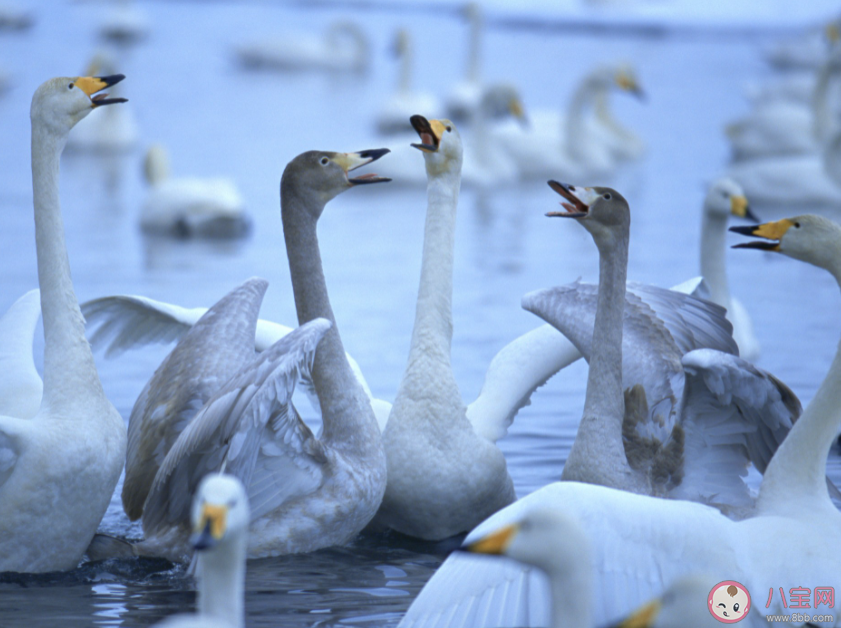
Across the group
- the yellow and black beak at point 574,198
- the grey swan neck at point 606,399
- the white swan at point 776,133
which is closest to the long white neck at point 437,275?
the yellow and black beak at point 574,198

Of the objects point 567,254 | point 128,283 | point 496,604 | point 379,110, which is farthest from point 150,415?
point 379,110

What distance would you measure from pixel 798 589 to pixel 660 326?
2.20m

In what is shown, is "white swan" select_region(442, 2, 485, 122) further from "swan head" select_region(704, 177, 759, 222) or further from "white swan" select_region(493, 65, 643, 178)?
"swan head" select_region(704, 177, 759, 222)

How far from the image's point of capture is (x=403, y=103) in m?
21.5

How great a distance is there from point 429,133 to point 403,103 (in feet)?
52.3

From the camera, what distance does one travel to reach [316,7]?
4875cm

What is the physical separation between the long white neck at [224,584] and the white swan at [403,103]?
1667 cm

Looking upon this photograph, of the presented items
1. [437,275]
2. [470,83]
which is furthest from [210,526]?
[470,83]

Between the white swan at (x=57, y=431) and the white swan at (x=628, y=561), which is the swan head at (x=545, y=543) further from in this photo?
the white swan at (x=57, y=431)

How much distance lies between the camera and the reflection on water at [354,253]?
16.9 feet

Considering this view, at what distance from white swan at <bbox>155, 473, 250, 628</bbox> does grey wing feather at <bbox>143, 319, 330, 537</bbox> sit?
1.27 meters

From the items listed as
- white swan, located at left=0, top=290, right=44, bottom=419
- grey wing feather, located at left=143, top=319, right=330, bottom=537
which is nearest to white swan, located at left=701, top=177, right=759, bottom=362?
grey wing feather, located at left=143, top=319, right=330, bottom=537

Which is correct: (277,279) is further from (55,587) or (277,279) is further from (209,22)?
(209,22)

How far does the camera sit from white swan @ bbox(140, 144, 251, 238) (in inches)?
528
